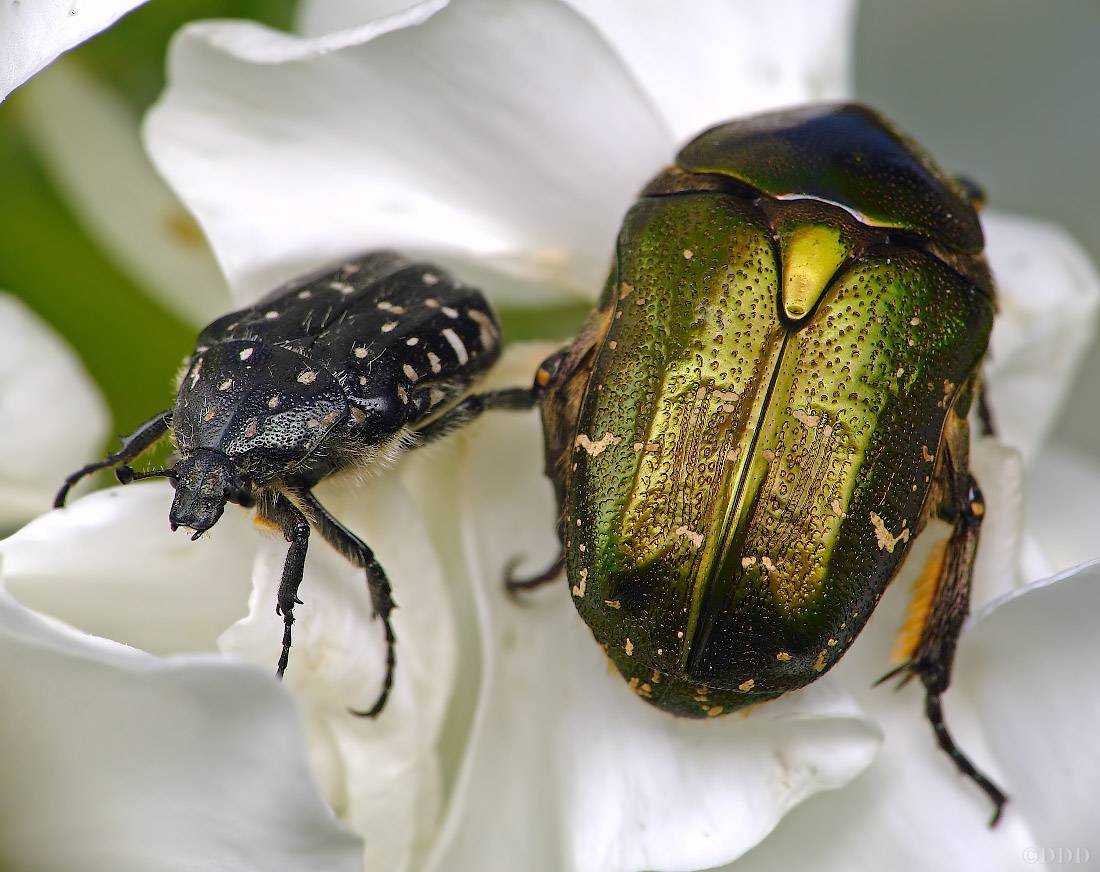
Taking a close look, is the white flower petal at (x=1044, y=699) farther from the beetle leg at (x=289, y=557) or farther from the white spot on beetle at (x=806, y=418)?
the beetle leg at (x=289, y=557)

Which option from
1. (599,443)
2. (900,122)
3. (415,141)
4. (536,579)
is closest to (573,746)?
(536,579)

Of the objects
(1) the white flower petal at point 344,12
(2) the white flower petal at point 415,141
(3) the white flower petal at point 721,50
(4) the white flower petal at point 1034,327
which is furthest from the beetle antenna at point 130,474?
(4) the white flower petal at point 1034,327

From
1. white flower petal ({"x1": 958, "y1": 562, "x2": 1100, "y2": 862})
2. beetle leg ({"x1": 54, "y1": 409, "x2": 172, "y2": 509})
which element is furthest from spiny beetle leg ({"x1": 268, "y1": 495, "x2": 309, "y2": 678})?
white flower petal ({"x1": 958, "y1": 562, "x2": 1100, "y2": 862})

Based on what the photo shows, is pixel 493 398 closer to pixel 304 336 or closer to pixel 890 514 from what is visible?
pixel 304 336

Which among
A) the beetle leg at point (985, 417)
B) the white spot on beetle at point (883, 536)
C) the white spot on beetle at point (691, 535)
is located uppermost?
the white spot on beetle at point (691, 535)

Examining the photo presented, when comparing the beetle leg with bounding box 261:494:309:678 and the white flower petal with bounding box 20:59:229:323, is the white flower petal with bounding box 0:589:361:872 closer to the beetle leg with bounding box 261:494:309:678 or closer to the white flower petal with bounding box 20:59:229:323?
the beetle leg with bounding box 261:494:309:678

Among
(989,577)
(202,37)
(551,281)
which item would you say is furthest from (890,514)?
(202,37)

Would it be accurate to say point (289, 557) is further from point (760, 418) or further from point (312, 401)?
point (760, 418)

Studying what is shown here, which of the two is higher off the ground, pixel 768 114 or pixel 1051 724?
pixel 768 114
